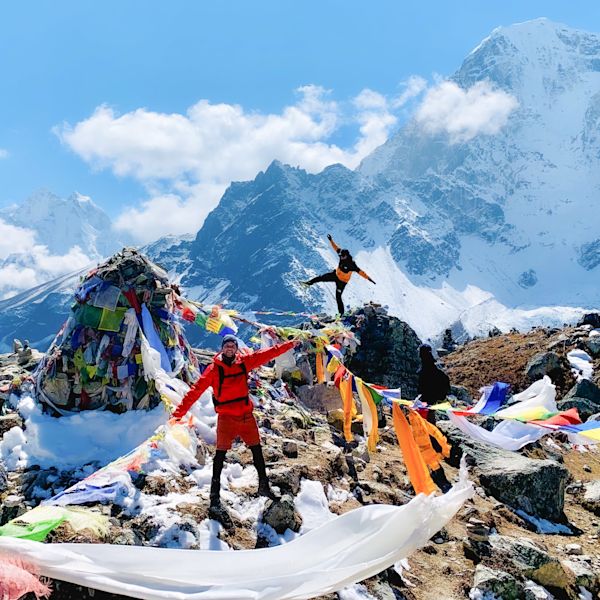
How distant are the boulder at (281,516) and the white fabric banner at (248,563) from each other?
1.81 m

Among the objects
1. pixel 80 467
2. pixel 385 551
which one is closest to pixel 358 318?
pixel 80 467

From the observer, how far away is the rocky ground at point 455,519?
621cm

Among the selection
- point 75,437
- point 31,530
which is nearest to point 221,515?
point 31,530

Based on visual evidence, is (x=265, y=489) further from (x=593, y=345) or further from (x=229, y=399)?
(x=593, y=345)

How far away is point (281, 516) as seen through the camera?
643 centimetres

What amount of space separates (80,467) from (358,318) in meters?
20.5

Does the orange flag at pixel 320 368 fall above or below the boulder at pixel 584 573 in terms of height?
above

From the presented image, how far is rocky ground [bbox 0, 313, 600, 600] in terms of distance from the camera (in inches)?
244

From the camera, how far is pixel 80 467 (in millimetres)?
8117

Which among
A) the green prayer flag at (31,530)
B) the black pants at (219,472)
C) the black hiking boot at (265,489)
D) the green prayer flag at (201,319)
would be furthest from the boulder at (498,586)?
the green prayer flag at (201,319)

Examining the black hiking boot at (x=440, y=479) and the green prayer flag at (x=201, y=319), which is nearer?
the black hiking boot at (x=440, y=479)

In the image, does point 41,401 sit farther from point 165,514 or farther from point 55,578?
point 55,578

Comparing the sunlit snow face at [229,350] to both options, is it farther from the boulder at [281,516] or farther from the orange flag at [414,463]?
the orange flag at [414,463]

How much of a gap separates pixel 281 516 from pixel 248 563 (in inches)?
81.0
